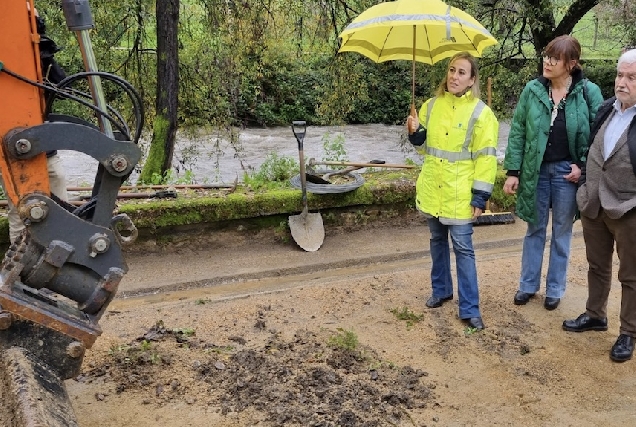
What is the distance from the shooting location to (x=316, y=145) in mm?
15461

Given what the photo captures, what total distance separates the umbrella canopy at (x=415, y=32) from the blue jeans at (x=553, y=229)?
1.00 m

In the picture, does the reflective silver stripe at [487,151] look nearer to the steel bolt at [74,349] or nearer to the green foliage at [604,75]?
the steel bolt at [74,349]

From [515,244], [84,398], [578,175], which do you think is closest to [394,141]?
[515,244]

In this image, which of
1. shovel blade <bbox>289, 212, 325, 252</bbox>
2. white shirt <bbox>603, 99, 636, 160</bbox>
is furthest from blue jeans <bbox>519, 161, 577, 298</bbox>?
shovel blade <bbox>289, 212, 325, 252</bbox>

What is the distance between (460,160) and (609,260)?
1143mm

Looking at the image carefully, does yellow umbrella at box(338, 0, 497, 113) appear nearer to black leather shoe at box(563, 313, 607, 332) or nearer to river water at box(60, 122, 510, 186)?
black leather shoe at box(563, 313, 607, 332)

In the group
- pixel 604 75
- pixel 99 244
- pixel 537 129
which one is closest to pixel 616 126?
pixel 537 129

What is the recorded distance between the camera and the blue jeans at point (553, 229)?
412cm

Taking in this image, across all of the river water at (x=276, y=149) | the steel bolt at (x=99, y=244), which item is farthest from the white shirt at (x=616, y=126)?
the river water at (x=276, y=149)

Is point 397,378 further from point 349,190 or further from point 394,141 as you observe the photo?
point 394,141

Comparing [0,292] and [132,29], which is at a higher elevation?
[132,29]

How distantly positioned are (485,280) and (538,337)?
3.32 feet

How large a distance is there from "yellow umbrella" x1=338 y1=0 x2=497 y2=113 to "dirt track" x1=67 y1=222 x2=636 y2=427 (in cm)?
157

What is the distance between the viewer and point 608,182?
143 inches
